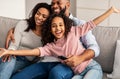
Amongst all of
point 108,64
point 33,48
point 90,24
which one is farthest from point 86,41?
point 33,48

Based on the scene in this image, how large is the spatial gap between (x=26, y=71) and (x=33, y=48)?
0.25 metres

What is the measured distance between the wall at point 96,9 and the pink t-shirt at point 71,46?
178cm

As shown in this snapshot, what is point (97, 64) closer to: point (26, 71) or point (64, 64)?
point (64, 64)

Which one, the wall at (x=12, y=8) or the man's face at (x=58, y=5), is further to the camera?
the wall at (x=12, y=8)

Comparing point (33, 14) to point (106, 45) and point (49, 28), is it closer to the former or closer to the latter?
point (49, 28)

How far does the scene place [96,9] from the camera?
382cm

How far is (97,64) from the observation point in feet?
6.59

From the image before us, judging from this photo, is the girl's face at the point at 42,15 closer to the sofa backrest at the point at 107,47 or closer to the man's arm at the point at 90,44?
the man's arm at the point at 90,44

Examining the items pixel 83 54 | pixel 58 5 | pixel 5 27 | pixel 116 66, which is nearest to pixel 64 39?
pixel 83 54

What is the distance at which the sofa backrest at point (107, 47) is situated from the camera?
2120 mm

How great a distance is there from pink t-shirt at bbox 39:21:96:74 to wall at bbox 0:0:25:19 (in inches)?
47.8

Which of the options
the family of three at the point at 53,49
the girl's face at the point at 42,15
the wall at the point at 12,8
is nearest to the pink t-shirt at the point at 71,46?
the family of three at the point at 53,49

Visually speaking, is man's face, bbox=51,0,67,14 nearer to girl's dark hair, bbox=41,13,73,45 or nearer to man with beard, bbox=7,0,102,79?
man with beard, bbox=7,0,102,79

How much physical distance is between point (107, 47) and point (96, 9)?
5.81ft
